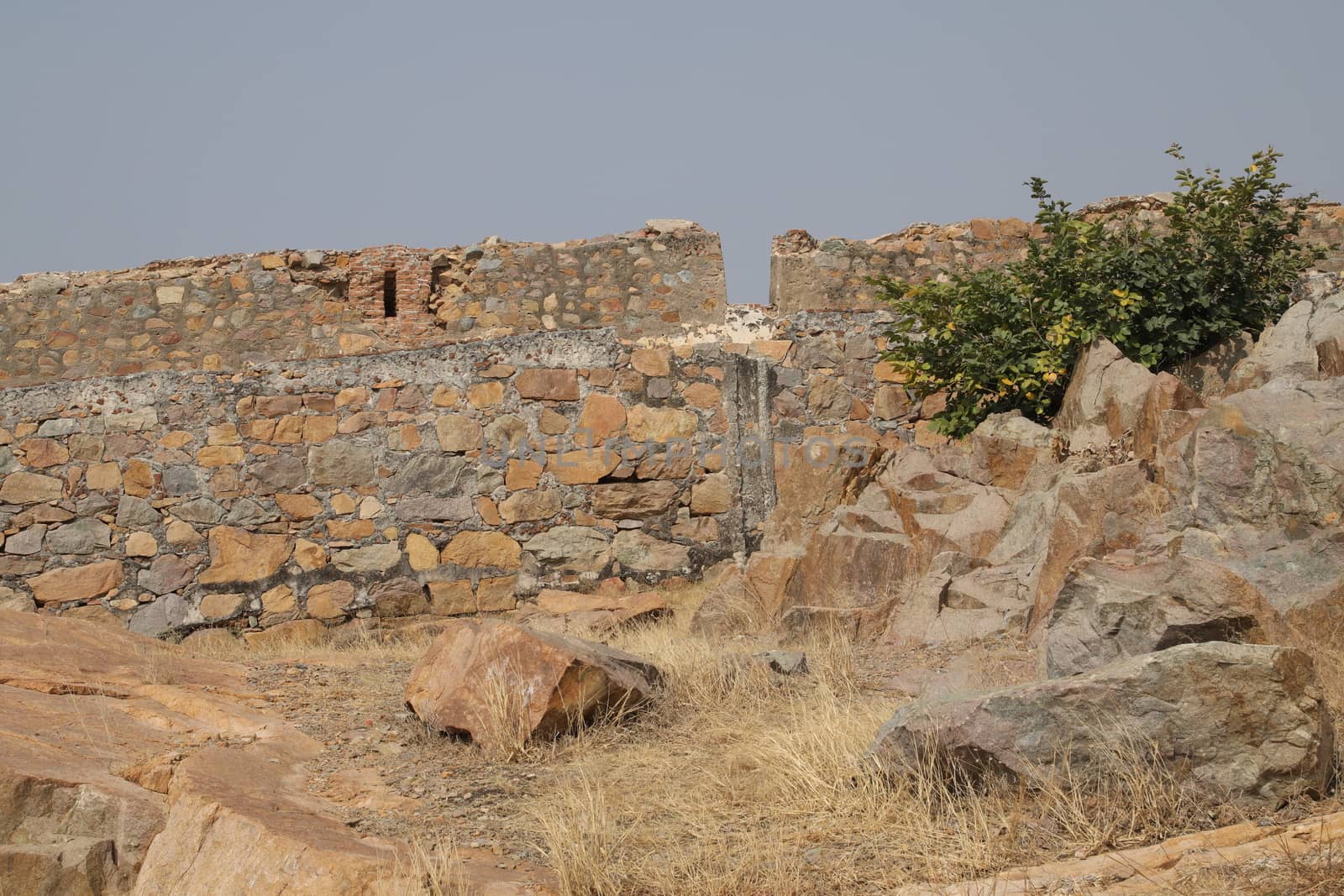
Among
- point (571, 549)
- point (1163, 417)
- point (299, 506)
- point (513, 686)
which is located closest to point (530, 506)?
point (571, 549)

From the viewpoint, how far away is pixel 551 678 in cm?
470

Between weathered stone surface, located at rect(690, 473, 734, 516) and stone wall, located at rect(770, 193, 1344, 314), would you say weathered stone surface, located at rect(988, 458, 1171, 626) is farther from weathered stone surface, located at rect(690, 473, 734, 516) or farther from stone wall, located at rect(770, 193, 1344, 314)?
stone wall, located at rect(770, 193, 1344, 314)

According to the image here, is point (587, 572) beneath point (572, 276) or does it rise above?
beneath

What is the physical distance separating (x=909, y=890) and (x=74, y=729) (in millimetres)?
2856

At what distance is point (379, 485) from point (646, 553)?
1.84 m

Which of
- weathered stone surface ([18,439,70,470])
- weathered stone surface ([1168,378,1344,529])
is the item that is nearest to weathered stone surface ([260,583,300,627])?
weathered stone surface ([18,439,70,470])

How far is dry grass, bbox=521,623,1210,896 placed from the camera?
11.2 feet

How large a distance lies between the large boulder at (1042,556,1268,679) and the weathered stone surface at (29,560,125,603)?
6453 millimetres

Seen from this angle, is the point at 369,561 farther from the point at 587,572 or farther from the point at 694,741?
the point at 694,741

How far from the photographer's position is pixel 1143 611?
4.45 meters

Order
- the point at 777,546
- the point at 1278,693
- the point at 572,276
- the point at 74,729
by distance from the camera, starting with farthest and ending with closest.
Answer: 1. the point at 572,276
2. the point at 777,546
3. the point at 74,729
4. the point at 1278,693

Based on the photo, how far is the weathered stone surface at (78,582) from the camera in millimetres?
8602

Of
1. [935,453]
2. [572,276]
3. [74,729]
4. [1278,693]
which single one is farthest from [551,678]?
[572,276]

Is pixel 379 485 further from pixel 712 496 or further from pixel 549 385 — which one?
pixel 712 496
